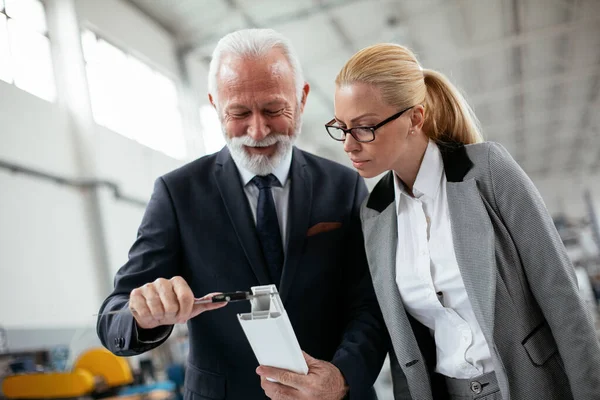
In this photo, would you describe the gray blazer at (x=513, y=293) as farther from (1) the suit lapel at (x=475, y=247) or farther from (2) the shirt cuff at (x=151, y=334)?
(2) the shirt cuff at (x=151, y=334)

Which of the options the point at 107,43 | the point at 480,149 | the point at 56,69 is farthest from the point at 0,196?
the point at 480,149

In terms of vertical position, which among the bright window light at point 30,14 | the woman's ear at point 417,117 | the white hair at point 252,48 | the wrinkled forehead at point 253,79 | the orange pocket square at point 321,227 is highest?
the bright window light at point 30,14

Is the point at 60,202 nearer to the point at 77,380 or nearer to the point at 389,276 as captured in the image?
the point at 77,380

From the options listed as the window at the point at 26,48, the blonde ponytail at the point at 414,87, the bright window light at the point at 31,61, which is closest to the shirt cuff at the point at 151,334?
the blonde ponytail at the point at 414,87

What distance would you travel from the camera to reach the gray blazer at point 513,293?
976 millimetres

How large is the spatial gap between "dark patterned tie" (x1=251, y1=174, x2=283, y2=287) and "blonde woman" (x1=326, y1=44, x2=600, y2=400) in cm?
19

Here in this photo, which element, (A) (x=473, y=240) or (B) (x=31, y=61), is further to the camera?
(B) (x=31, y=61)

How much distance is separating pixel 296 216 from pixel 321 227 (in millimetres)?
59

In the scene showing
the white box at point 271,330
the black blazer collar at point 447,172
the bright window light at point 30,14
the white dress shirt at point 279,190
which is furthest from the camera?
the bright window light at point 30,14

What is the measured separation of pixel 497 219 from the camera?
1025mm

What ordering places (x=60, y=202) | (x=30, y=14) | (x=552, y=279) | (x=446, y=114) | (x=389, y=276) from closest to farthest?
(x=552, y=279) → (x=389, y=276) → (x=446, y=114) → (x=30, y=14) → (x=60, y=202)

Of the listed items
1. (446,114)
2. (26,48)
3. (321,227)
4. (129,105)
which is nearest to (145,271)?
(321,227)

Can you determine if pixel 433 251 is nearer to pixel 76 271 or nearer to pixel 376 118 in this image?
pixel 376 118

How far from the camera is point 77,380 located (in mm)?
2223
